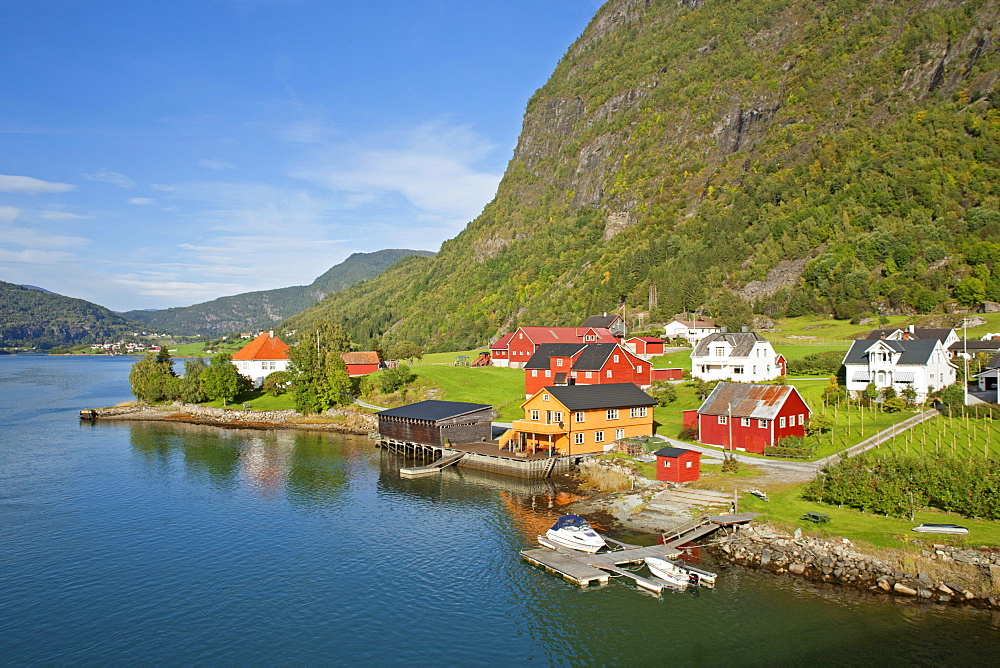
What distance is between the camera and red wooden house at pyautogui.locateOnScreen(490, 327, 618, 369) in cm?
10688

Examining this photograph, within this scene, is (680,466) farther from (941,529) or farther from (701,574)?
(941,529)

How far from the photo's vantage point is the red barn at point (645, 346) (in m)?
93.6

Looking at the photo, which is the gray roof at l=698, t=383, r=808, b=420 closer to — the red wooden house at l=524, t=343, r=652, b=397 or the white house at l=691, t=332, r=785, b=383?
the red wooden house at l=524, t=343, r=652, b=397

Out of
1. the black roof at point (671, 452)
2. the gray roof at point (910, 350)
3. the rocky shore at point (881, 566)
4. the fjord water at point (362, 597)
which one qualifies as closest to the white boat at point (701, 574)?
the fjord water at point (362, 597)

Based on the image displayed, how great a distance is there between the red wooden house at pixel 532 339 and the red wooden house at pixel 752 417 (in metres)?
50.5

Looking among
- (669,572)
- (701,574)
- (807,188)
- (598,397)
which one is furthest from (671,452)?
(807,188)

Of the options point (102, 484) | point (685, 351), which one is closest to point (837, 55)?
point (685, 351)

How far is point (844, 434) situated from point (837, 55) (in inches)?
6186

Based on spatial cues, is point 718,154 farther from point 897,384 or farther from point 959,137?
point 897,384

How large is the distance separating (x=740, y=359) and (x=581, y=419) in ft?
97.5

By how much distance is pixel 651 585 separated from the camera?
3011 cm

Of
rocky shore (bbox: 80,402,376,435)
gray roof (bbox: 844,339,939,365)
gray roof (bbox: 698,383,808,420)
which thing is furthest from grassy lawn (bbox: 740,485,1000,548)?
rocky shore (bbox: 80,402,376,435)

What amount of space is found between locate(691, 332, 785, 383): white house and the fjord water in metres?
36.1

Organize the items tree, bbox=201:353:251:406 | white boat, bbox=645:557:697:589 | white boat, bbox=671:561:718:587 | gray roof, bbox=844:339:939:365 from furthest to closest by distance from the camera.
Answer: tree, bbox=201:353:251:406
gray roof, bbox=844:339:939:365
white boat, bbox=671:561:718:587
white boat, bbox=645:557:697:589
